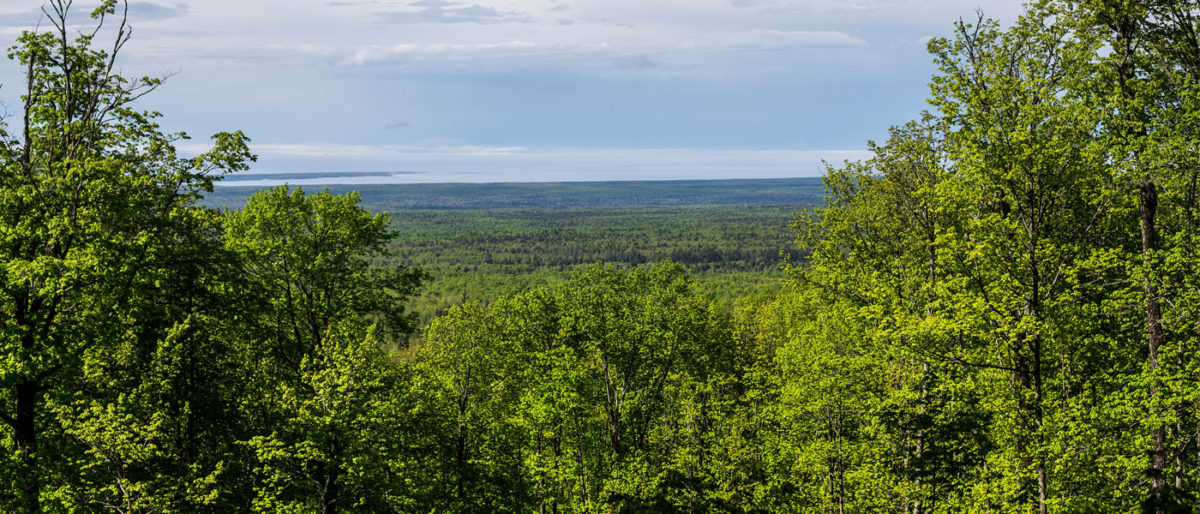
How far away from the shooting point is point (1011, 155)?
14.0 meters

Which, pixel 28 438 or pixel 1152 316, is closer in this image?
pixel 1152 316

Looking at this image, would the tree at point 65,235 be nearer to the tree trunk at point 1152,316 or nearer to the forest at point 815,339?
the forest at point 815,339

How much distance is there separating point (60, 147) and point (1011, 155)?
20.6 m

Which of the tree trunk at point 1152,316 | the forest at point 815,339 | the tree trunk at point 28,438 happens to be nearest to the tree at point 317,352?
the forest at point 815,339

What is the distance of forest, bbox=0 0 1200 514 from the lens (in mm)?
13820

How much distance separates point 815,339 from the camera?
26.8m

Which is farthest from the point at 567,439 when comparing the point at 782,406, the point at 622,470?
the point at 782,406

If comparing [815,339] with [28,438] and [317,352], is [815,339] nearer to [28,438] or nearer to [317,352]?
[317,352]

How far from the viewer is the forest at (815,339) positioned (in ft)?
45.3

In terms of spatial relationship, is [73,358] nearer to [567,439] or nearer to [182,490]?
[182,490]

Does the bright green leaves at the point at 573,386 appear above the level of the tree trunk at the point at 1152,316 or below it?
below

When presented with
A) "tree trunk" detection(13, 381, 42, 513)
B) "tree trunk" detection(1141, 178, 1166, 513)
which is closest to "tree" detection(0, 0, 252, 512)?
"tree trunk" detection(13, 381, 42, 513)

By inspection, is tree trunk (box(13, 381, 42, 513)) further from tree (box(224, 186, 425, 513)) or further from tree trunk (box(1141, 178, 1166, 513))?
tree trunk (box(1141, 178, 1166, 513))

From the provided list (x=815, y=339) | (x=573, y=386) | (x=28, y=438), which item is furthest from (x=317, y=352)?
(x=815, y=339)
